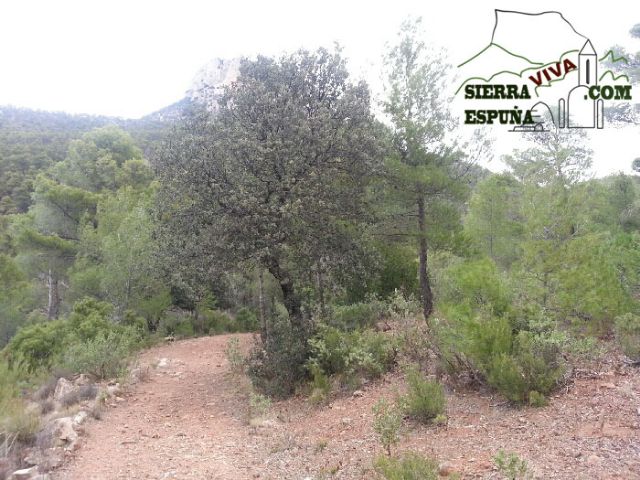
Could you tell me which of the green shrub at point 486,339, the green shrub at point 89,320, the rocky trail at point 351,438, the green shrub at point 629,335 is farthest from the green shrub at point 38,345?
the green shrub at point 629,335

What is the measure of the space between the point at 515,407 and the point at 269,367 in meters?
4.66

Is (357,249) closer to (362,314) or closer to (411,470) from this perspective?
(362,314)

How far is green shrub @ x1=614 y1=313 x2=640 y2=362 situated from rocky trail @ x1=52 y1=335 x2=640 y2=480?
32 cm

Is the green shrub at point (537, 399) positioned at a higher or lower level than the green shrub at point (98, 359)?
higher

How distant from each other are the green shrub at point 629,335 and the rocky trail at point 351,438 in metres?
0.32

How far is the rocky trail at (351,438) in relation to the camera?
441 cm

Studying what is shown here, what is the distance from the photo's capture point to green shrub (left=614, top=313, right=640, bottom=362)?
6.28 metres

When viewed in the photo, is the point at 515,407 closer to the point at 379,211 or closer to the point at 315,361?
the point at 315,361

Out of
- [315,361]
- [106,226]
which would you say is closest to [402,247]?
[315,361]

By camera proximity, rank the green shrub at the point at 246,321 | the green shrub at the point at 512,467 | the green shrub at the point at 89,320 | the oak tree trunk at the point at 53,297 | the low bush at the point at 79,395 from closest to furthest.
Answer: the green shrub at the point at 512,467 → the low bush at the point at 79,395 → the green shrub at the point at 89,320 → the oak tree trunk at the point at 53,297 → the green shrub at the point at 246,321

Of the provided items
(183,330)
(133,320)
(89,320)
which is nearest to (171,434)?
(89,320)

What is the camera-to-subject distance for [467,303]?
21.7 ft

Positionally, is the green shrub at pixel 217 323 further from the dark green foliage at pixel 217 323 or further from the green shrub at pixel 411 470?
the green shrub at pixel 411 470

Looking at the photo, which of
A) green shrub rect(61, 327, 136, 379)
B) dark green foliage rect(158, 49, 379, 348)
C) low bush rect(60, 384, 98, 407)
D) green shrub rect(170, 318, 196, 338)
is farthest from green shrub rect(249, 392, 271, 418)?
green shrub rect(170, 318, 196, 338)
